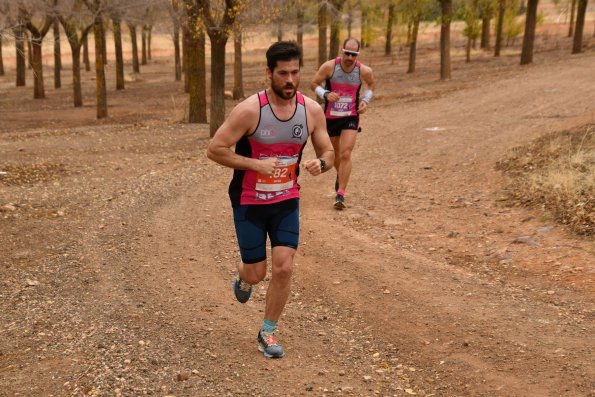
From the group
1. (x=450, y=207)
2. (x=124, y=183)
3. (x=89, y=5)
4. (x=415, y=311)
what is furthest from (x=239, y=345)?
(x=89, y=5)

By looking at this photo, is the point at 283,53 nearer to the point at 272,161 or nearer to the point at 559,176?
the point at 272,161

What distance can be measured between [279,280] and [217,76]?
11790 mm

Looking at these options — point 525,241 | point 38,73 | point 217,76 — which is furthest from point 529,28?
point 525,241

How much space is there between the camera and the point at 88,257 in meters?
7.76

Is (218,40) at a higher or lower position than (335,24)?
lower

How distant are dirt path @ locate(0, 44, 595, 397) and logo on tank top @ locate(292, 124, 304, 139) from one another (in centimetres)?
166

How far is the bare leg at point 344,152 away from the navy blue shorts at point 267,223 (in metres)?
4.48

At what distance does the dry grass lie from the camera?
8422 millimetres

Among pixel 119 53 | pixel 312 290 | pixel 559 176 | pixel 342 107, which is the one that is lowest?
pixel 312 290

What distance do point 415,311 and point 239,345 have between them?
1.66 m

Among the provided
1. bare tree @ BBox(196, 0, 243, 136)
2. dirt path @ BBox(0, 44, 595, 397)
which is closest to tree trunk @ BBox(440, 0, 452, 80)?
bare tree @ BBox(196, 0, 243, 136)

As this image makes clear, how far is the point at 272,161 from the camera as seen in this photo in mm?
4891

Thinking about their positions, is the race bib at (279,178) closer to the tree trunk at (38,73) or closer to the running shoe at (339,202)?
the running shoe at (339,202)

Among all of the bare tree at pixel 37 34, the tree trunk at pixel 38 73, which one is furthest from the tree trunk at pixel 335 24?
the tree trunk at pixel 38 73
